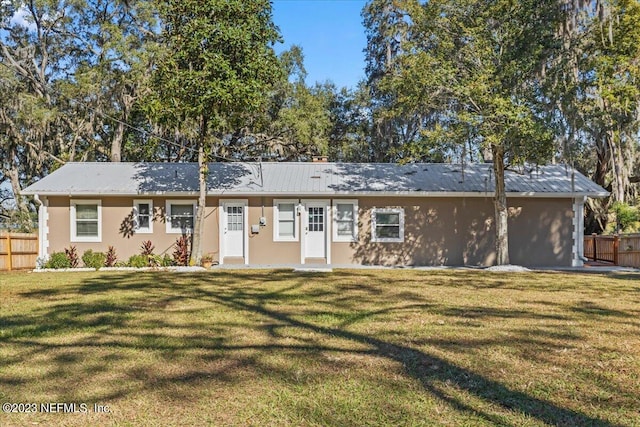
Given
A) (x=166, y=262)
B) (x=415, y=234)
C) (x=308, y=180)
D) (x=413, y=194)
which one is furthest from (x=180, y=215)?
(x=415, y=234)

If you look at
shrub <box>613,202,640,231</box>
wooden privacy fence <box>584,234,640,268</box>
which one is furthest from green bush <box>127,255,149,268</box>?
shrub <box>613,202,640,231</box>

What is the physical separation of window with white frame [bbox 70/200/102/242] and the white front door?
383cm

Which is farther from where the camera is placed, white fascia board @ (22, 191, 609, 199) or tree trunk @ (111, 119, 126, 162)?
tree trunk @ (111, 119, 126, 162)

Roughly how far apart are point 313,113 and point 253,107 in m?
8.48

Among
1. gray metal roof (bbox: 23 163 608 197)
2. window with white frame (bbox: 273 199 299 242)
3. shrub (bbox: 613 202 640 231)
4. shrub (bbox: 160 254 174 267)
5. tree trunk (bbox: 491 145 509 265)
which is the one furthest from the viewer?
shrub (bbox: 613 202 640 231)

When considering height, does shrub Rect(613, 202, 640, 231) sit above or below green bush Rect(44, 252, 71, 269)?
above

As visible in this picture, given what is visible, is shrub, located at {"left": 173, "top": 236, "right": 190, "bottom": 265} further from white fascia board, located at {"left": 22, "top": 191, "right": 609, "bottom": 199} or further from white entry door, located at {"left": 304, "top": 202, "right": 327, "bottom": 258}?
white entry door, located at {"left": 304, "top": 202, "right": 327, "bottom": 258}

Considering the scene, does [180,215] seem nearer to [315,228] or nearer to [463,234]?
[315,228]

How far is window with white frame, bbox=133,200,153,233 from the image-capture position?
14680 mm

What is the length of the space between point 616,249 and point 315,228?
9575mm

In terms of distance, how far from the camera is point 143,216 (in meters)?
14.8

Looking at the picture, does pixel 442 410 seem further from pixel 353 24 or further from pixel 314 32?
pixel 353 24

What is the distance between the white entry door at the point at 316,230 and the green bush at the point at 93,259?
235 inches

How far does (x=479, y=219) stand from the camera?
14664 millimetres
